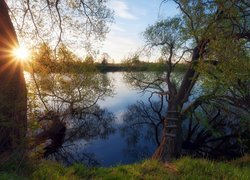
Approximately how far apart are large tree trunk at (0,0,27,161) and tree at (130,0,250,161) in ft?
18.4

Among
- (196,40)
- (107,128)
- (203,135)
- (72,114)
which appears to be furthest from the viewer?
(107,128)

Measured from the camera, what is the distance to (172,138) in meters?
10.3

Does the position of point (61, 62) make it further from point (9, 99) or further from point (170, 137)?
point (9, 99)

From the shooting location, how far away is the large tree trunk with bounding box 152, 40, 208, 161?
10.1 m

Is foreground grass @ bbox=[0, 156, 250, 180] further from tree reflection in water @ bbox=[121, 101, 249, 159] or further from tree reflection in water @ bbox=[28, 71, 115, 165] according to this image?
tree reflection in water @ bbox=[28, 71, 115, 165]

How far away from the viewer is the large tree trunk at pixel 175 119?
1007 centimetres

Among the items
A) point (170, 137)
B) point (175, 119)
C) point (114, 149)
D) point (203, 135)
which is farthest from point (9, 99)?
point (203, 135)

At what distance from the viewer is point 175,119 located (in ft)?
34.5

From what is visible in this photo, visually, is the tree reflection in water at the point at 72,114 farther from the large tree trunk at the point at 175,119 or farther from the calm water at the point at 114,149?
the large tree trunk at the point at 175,119

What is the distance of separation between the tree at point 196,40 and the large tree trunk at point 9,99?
5599mm

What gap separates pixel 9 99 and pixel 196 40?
24.9 ft

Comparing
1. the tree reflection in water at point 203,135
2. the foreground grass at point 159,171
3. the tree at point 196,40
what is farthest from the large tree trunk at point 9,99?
the tree reflection in water at point 203,135

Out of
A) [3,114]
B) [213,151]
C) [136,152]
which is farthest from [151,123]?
[3,114]

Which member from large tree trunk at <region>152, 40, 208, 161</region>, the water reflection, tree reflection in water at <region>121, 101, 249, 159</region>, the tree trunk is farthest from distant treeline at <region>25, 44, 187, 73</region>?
the tree trunk
